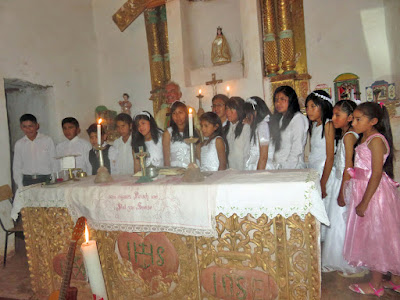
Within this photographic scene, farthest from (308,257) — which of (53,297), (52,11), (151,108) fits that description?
(52,11)

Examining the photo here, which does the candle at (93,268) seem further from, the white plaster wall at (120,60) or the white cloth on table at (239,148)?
the white plaster wall at (120,60)

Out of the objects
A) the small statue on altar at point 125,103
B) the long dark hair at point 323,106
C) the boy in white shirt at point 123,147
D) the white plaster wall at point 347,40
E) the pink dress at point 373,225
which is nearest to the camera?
the pink dress at point 373,225

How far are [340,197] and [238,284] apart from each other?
1.43 meters

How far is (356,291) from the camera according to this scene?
8.86 feet

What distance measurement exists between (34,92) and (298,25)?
5.78m

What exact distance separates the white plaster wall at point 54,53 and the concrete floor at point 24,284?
1.99ft

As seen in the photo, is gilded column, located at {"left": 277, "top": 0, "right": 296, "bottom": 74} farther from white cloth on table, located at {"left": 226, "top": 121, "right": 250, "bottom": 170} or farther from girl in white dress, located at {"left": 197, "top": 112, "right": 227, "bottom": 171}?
girl in white dress, located at {"left": 197, "top": 112, "right": 227, "bottom": 171}

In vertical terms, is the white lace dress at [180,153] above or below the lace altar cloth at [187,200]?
above

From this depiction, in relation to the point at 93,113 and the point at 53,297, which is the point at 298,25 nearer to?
the point at 93,113

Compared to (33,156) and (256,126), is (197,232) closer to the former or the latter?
(256,126)

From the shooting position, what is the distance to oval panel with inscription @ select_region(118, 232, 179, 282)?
2561mm

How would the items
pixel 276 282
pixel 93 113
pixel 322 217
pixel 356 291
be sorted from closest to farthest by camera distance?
pixel 322 217, pixel 276 282, pixel 356 291, pixel 93 113

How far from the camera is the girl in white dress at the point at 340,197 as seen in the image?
297 centimetres

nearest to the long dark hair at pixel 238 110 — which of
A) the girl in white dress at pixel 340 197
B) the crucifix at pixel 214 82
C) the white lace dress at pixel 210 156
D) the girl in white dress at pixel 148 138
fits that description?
the white lace dress at pixel 210 156
